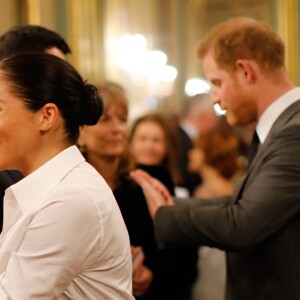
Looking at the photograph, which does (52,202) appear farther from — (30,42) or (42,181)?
(30,42)

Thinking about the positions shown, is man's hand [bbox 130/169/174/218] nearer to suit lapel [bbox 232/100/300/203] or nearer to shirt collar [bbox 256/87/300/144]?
suit lapel [bbox 232/100/300/203]

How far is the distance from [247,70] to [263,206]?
0.56 metres

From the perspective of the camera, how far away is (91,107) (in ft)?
5.62

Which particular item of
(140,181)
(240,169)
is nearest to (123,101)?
(140,181)

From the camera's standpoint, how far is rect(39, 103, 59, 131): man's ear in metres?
1.59

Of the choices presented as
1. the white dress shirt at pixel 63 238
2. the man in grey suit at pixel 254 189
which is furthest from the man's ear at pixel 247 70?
the white dress shirt at pixel 63 238

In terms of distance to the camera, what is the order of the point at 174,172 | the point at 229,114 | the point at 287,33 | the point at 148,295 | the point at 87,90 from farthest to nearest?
the point at 287,33, the point at 174,172, the point at 148,295, the point at 229,114, the point at 87,90

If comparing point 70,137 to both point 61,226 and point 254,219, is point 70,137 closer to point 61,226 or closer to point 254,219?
point 61,226

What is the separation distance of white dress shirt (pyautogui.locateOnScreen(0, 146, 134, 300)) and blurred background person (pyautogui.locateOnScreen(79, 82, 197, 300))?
1068 mm

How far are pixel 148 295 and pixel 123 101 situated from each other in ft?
2.79

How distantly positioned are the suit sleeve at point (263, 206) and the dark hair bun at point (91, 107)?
2.27 feet

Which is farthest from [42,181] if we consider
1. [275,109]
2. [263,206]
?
[275,109]

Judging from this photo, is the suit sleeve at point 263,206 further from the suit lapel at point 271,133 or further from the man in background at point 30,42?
the man in background at point 30,42

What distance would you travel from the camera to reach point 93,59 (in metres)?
5.64
